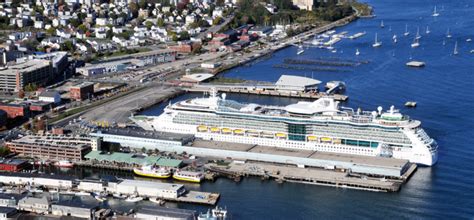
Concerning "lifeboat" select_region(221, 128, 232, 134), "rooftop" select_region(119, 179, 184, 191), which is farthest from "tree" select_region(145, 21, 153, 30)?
"rooftop" select_region(119, 179, 184, 191)

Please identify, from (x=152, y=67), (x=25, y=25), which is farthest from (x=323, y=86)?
(x=25, y=25)

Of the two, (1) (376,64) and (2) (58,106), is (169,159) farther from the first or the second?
(1) (376,64)

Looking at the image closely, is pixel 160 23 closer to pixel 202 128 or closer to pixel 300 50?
pixel 300 50

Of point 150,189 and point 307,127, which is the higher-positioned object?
point 307,127

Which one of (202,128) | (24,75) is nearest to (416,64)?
(202,128)

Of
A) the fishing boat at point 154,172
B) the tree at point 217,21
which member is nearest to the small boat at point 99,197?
the fishing boat at point 154,172

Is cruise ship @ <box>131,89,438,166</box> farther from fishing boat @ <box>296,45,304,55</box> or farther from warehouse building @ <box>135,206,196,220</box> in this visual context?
fishing boat @ <box>296,45,304,55</box>

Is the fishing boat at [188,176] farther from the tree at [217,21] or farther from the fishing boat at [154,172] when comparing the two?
the tree at [217,21]
